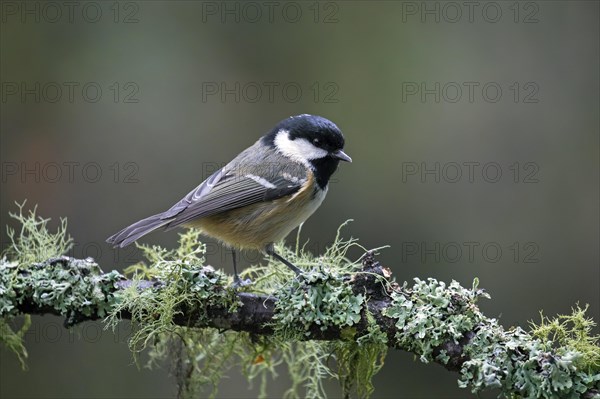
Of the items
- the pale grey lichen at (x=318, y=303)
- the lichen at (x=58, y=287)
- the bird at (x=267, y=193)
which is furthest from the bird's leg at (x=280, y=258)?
the lichen at (x=58, y=287)

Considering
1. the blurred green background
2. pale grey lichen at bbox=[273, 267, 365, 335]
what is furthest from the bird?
the blurred green background

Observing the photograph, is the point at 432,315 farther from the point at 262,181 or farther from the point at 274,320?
the point at 262,181

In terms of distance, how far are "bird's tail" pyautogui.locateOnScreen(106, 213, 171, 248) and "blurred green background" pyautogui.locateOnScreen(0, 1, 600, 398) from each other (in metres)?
1.69

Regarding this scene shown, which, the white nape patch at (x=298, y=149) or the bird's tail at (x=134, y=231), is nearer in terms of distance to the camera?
the bird's tail at (x=134, y=231)

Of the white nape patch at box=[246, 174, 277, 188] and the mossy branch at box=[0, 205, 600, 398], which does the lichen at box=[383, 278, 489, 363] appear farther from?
the white nape patch at box=[246, 174, 277, 188]

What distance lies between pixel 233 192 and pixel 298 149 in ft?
1.40

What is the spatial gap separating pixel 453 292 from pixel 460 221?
2.71 m

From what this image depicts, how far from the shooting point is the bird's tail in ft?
9.77

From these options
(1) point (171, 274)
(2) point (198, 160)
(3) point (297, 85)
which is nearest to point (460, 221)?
(3) point (297, 85)

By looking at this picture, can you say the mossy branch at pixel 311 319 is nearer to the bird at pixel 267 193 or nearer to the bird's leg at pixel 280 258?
the bird's leg at pixel 280 258

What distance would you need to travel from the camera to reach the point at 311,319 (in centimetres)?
243

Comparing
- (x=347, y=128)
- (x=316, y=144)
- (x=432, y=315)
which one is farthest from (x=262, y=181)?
(x=347, y=128)

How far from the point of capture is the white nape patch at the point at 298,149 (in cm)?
344

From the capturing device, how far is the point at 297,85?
527cm
